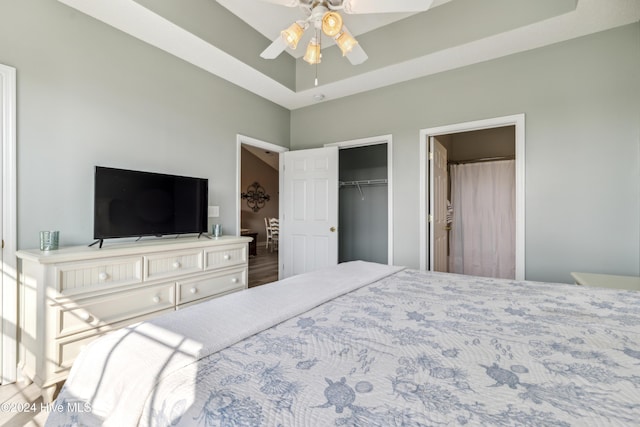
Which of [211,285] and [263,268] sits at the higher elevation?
[211,285]

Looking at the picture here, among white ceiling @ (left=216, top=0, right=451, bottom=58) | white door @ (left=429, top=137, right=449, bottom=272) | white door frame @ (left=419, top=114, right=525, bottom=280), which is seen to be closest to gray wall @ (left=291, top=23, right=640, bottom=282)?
white door frame @ (left=419, top=114, right=525, bottom=280)

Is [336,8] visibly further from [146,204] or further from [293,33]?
[146,204]

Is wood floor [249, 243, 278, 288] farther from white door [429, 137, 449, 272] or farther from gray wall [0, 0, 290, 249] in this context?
white door [429, 137, 449, 272]

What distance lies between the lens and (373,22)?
2955 mm

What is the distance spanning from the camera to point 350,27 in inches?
120

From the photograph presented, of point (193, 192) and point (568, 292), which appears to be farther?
point (193, 192)

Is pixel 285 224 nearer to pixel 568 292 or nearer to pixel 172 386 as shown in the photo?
pixel 568 292

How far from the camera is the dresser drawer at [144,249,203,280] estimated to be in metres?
2.12

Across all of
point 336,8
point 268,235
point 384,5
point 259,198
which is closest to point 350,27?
point 336,8

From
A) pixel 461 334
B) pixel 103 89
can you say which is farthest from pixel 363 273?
pixel 103 89

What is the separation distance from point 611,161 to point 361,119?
2380 millimetres

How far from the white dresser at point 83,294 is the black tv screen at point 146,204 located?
0.77ft

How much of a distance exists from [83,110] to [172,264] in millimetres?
1327

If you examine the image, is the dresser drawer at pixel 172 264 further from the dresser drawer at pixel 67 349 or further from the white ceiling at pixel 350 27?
the white ceiling at pixel 350 27
